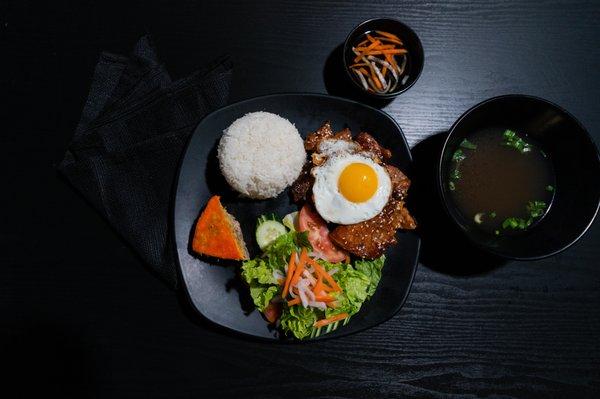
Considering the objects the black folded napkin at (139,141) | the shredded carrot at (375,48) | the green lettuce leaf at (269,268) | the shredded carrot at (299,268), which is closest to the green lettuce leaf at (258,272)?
the green lettuce leaf at (269,268)

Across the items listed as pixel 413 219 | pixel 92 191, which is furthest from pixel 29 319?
pixel 413 219

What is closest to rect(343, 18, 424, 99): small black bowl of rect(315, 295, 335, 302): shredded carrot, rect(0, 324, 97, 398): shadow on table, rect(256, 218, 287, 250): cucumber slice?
rect(256, 218, 287, 250): cucumber slice

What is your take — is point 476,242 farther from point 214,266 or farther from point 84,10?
point 84,10

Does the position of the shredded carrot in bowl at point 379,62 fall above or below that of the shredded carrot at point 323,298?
above

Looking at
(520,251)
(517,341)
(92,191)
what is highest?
(92,191)

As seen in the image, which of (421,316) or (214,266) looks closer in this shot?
(214,266)

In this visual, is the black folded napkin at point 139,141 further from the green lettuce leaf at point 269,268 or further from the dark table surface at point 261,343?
the green lettuce leaf at point 269,268

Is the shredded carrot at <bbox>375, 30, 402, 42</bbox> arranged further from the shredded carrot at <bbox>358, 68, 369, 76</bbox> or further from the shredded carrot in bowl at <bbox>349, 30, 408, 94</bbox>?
the shredded carrot at <bbox>358, 68, 369, 76</bbox>
